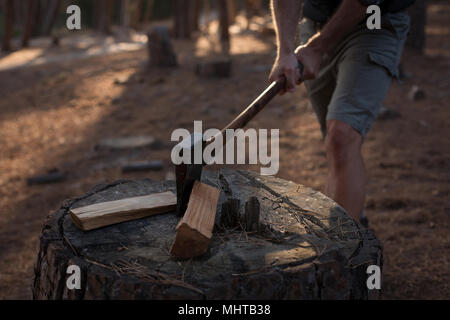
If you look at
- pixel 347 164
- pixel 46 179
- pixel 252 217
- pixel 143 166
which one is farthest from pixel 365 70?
pixel 46 179

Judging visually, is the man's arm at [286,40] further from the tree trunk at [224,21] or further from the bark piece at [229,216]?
the tree trunk at [224,21]

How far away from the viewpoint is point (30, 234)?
3391mm

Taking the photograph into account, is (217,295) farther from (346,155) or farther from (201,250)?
(346,155)

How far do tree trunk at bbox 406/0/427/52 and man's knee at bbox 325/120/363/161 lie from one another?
5564 mm

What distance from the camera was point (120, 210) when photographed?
5.79 feet

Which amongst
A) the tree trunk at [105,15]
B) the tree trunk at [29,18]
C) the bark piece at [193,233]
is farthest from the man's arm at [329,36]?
the tree trunk at [105,15]

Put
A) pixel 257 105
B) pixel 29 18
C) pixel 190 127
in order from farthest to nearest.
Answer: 1. pixel 29 18
2. pixel 190 127
3. pixel 257 105

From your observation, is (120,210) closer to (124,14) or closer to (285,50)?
(285,50)

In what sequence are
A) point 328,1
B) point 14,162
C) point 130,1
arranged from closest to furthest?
point 328,1
point 14,162
point 130,1

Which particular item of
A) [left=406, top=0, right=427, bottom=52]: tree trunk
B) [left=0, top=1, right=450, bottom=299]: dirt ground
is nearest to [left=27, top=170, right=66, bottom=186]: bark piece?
[left=0, top=1, right=450, bottom=299]: dirt ground

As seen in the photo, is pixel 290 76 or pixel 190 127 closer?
pixel 290 76

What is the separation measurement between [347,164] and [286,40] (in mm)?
734
